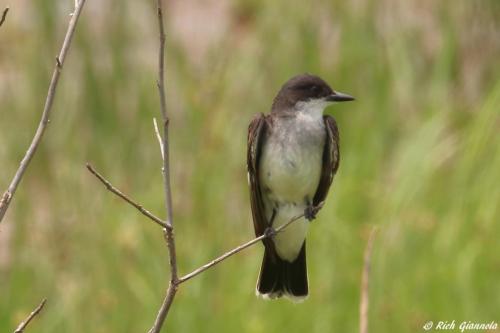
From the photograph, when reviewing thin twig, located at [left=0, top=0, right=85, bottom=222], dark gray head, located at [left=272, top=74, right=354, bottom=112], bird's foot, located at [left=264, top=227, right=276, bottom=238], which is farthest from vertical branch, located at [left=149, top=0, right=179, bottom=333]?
dark gray head, located at [left=272, top=74, right=354, bottom=112]

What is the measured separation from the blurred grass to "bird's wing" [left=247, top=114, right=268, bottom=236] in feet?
10.3

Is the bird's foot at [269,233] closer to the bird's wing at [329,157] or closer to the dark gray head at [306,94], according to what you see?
the bird's wing at [329,157]

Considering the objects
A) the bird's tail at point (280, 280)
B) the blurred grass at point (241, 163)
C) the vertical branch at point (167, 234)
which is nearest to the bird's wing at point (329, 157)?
the bird's tail at point (280, 280)

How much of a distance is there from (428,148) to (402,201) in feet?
1.33

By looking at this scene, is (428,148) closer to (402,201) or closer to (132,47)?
(402,201)

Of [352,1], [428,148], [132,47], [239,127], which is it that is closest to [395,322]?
[428,148]

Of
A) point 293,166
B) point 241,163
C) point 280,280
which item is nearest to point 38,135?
point 293,166

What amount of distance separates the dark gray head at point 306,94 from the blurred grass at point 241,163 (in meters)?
3.00

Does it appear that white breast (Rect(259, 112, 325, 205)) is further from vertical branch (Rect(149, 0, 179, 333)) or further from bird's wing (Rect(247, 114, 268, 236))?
vertical branch (Rect(149, 0, 179, 333))

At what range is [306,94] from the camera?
514 cm

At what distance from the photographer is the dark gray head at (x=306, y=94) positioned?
16.7 feet

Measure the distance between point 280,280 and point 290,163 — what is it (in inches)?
19.8

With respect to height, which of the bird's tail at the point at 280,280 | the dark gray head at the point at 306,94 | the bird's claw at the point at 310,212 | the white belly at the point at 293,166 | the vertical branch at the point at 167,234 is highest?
the vertical branch at the point at 167,234

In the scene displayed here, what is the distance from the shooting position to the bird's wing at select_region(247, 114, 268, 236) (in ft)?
16.3
